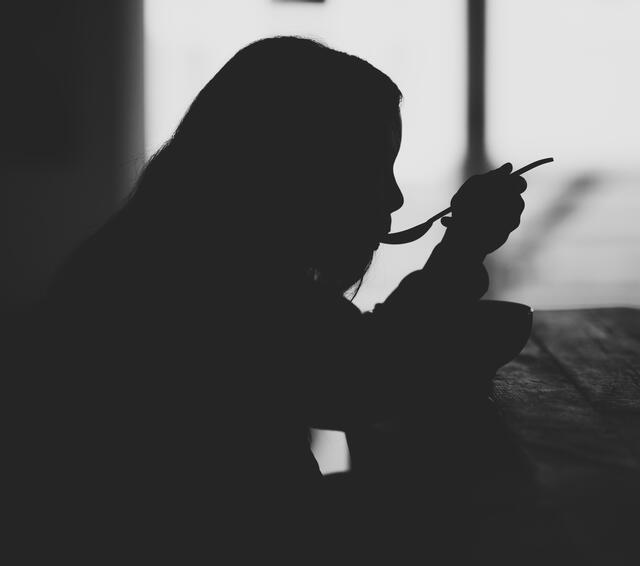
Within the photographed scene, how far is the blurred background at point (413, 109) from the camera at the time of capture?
6.31 ft

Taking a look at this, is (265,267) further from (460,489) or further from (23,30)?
(23,30)

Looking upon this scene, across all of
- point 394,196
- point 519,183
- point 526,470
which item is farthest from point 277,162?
point 526,470

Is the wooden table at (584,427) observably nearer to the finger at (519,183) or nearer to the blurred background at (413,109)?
the finger at (519,183)

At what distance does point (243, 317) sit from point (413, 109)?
189cm

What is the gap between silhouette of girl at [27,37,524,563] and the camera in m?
0.50

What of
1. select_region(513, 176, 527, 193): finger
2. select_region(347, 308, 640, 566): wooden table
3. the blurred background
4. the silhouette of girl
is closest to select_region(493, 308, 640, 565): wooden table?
select_region(347, 308, 640, 566): wooden table

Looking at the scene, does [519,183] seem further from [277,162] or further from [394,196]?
[277,162]

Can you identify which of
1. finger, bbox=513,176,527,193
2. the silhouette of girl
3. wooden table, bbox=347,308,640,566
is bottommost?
wooden table, bbox=347,308,640,566

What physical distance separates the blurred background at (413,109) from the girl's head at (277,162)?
Result: 117 cm

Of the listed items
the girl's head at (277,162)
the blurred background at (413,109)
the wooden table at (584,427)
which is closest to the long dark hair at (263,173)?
the girl's head at (277,162)

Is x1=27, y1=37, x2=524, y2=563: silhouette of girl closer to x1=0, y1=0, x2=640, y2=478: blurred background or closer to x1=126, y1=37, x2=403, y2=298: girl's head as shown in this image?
x1=126, y1=37, x2=403, y2=298: girl's head

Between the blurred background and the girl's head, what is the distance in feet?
3.83

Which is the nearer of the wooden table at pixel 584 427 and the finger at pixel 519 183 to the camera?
the wooden table at pixel 584 427

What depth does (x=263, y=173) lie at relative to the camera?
0.57 m
